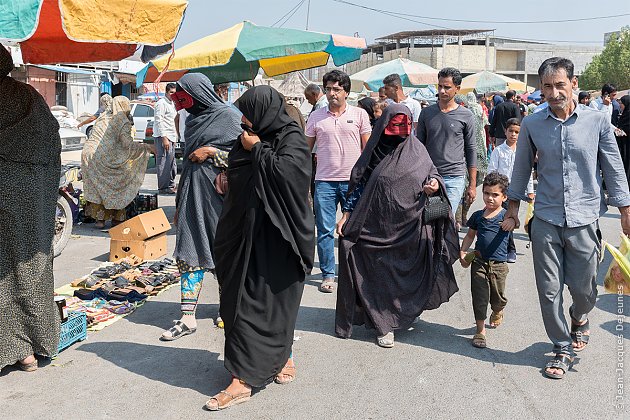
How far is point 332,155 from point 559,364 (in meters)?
3.03

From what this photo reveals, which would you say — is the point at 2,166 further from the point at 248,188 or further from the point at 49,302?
the point at 248,188

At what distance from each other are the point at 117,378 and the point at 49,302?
2.27ft

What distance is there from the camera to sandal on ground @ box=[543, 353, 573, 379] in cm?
454

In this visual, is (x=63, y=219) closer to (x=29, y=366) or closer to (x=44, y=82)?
(x=29, y=366)

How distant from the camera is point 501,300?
5.36 meters

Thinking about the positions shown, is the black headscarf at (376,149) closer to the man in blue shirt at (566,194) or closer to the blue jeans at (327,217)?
the man in blue shirt at (566,194)

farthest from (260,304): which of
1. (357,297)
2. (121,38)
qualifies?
(121,38)

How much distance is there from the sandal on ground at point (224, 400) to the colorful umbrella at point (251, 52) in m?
4.68

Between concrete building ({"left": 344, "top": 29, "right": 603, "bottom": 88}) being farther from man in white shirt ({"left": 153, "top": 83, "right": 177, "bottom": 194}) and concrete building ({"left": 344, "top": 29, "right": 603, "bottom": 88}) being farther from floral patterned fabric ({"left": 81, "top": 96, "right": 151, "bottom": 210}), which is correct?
floral patterned fabric ({"left": 81, "top": 96, "right": 151, "bottom": 210})

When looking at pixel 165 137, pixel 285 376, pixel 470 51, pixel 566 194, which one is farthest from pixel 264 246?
pixel 470 51

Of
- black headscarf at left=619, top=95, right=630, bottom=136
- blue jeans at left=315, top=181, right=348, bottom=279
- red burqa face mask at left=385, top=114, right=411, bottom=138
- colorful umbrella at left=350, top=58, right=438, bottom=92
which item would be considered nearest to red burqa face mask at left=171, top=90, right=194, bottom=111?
red burqa face mask at left=385, top=114, right=411, bottom=138

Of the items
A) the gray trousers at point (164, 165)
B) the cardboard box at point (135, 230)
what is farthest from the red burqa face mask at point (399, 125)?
the gray trousers at point (164, 165)

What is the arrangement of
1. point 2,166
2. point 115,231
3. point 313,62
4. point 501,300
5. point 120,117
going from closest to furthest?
point 2,166
point 501,300
point 115,231
point 120,117
point 313,62

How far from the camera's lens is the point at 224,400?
4055 millimetres
